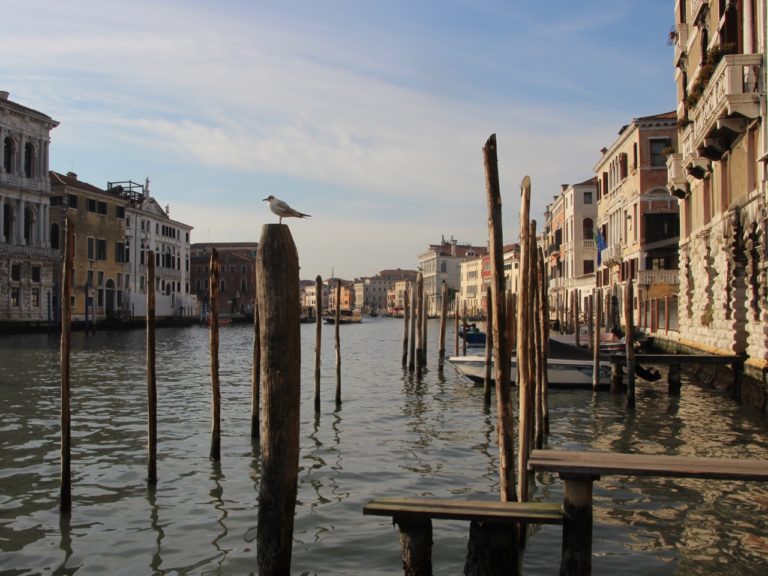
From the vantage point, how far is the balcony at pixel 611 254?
31.6 metres

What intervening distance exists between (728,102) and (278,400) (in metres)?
10.1

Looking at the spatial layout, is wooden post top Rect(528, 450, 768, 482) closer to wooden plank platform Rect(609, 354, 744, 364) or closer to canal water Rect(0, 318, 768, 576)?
canal water Rect(0, 318, 768, 576)

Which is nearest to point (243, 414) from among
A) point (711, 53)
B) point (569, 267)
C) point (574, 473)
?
point (574, 473)

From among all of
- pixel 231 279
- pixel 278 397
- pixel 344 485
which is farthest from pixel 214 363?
pixel 231 279

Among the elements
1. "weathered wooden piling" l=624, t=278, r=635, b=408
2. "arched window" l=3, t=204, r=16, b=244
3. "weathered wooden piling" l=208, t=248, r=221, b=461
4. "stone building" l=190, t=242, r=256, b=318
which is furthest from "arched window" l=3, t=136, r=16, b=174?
"stone building" l=190, t=242, r=256, b=318

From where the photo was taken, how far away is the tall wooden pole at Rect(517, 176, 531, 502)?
225 inches

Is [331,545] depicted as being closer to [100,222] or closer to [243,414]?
[243,414]

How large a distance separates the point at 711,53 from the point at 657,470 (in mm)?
12087

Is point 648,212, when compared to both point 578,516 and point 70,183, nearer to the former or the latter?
point 578,516

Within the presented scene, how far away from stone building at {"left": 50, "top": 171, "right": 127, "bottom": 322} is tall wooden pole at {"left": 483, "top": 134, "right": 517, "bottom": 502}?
38829mm

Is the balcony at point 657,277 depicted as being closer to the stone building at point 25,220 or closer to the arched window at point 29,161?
the stone building at point 25,220

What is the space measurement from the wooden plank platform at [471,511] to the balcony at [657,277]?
25197 mm

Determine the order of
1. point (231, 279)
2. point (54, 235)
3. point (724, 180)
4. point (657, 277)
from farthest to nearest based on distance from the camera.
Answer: point (231, 279), point (54, 235), point (657, 277), point (724, 180)

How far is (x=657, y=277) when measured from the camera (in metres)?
27.9
